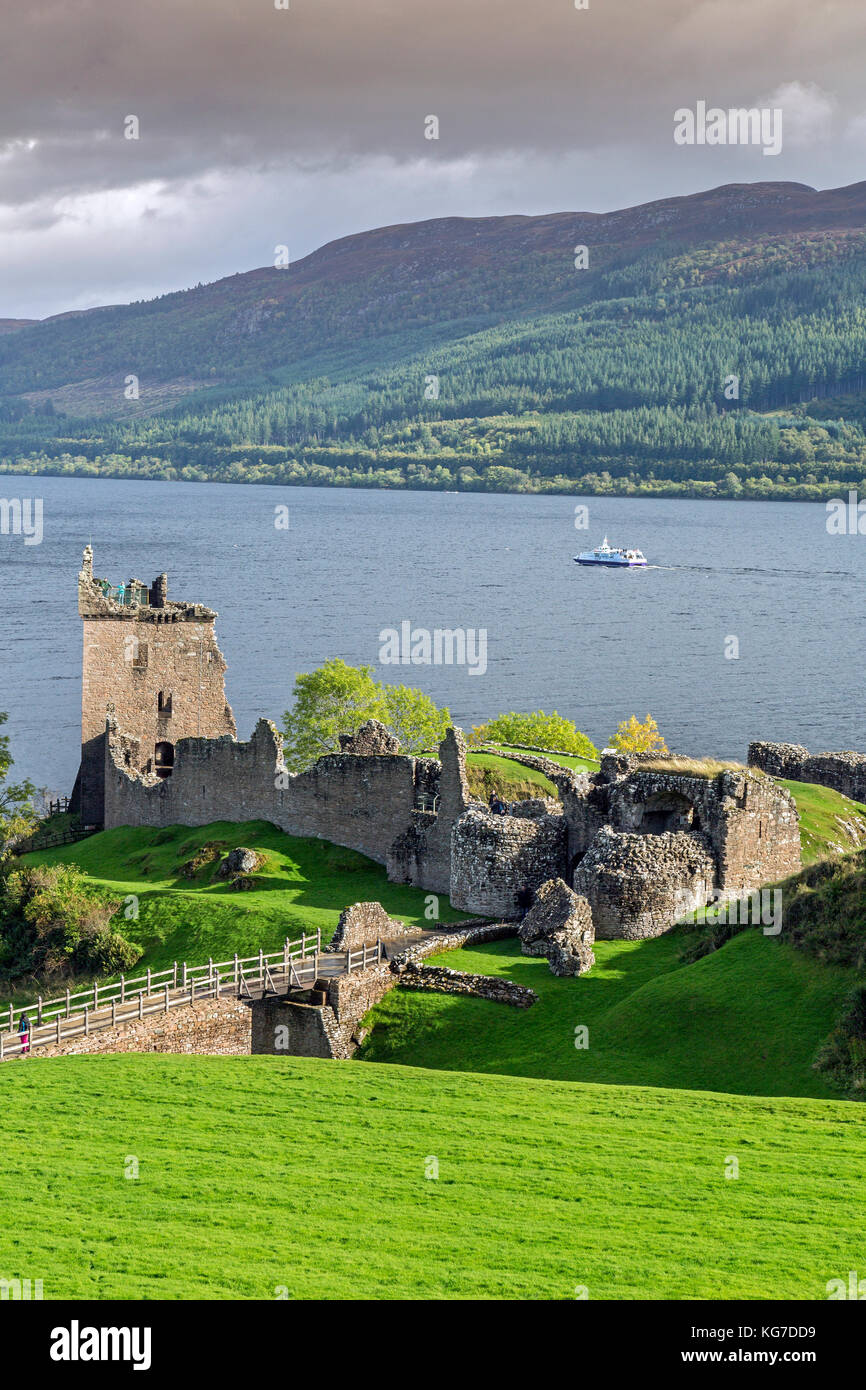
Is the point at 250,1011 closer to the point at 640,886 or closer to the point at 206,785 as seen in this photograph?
the point at 640,886

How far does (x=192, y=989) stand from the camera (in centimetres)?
3891

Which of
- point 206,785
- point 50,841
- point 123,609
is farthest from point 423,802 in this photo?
point 50,841

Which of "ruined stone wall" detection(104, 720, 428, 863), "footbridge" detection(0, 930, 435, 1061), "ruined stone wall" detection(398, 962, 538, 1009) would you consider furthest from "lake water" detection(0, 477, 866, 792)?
"ruined stone wall" detection(398, 962, 538, 1009)

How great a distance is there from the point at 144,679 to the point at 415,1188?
46.5 metres

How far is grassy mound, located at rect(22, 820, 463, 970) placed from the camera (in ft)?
148

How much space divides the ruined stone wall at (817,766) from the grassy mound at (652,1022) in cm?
1565

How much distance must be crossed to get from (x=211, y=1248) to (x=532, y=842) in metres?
25.0

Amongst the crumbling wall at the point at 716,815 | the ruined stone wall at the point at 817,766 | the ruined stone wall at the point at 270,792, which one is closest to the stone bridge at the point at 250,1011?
the crumbling wall at the point at 716,815

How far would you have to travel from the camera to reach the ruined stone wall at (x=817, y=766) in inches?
2062

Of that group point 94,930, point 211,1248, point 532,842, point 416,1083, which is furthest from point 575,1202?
point 94,930

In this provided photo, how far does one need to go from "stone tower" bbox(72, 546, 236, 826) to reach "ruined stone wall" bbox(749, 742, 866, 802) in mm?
24279

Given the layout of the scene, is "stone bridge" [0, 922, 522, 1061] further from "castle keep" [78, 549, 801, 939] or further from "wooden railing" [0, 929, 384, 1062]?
"castle keep" [78, 549, 801, 939]
